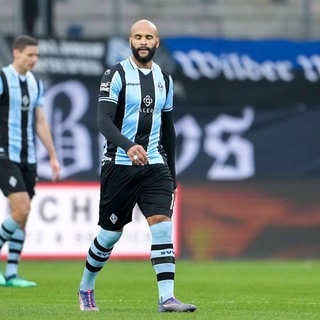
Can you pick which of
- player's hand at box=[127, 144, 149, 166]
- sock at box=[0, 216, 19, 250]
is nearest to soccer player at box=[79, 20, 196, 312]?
player's hand at box=[127, 144, 149, 166]

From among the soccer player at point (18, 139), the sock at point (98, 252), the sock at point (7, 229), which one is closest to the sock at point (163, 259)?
the sock at point (98, 252)

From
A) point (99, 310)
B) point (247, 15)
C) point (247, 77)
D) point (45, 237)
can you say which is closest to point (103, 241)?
point (99, 310)

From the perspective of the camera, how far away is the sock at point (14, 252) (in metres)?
13.4

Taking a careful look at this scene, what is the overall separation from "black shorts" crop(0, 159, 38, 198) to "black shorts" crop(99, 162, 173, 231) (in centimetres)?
349

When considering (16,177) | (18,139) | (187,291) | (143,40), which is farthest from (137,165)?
(18,139)

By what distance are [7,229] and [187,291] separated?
2061 mm

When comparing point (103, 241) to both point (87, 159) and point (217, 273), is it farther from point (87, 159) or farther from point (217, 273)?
point (87, 159)

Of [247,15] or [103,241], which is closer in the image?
[103,241]

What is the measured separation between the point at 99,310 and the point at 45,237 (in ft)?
26.6

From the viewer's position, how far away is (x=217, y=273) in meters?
15.6

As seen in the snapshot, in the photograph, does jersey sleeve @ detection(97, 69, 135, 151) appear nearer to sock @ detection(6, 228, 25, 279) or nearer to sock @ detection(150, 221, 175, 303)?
sock @ detection(150, 221, 175, 303)

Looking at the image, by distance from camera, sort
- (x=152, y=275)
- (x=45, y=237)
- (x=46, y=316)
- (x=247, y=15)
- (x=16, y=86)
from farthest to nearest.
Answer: (x=247, y=15) < (x=45, y=237) < (x=152, y=275) < (x=16, y=86) < (x=46, y=316)

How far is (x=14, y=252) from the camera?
13445mm

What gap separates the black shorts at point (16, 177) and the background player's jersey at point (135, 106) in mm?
3481
